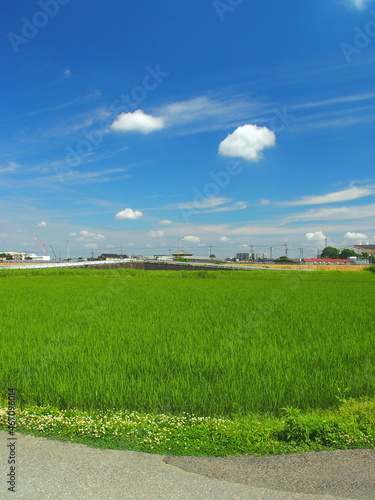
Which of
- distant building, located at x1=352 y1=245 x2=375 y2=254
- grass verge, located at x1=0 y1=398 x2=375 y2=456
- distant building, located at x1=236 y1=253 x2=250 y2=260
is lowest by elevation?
grass verge, located at x1=0 y1=398 x2=375 y2=456

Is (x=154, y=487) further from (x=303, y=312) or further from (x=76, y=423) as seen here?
(x=303, y=312)

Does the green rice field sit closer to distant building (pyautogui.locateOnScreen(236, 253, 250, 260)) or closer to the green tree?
distant building (pyautogui.locateOnScreen(236, 253, 250, 260))

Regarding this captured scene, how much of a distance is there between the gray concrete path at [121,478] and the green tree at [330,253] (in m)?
129

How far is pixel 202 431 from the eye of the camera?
3.73m

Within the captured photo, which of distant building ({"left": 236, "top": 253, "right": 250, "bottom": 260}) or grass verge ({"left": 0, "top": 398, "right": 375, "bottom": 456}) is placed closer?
grass verge ({"left": 0, "top": 398, "right": 375, "bottom": 456})

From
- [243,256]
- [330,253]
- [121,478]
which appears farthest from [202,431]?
[330,253]

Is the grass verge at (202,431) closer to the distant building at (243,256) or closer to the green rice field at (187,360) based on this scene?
the green rice field at (187,360)

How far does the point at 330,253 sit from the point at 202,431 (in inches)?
5160

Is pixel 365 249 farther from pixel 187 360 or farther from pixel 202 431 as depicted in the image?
pixel 202 431

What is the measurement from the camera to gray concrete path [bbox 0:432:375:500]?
272 cm

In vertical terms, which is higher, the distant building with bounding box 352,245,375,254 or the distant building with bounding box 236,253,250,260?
the distant building with bounding box 352,245,375,254

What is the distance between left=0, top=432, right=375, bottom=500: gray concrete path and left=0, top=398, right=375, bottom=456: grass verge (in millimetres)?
164

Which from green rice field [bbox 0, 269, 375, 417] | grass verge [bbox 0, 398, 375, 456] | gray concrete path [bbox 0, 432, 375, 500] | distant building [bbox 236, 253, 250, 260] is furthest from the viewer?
distant building [bbox 236, 253, 250, 260]

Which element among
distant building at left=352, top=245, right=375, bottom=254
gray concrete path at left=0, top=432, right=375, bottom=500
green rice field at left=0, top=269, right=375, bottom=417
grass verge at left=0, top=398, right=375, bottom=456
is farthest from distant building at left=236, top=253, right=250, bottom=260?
gray concrete path at left=0, top=432, right=375, bottom=500
